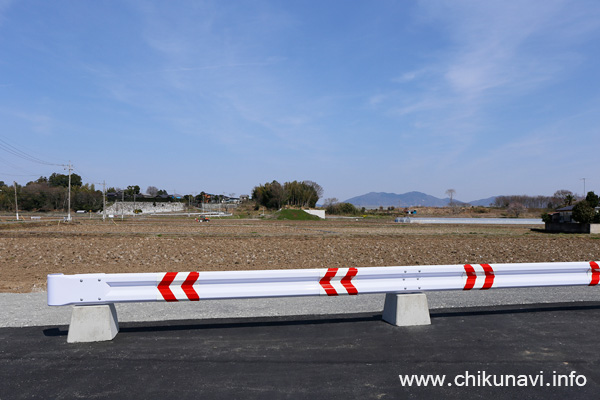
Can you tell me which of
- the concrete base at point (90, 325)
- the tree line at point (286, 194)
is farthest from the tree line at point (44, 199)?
the concrete base at point (90, 325)

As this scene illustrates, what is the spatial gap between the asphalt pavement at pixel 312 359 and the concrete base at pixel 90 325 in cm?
13

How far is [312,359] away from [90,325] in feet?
9.89

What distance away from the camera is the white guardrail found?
5.51 metres

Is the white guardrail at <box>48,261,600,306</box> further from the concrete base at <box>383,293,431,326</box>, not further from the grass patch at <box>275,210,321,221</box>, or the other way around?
the grass patch at <box>275,210,321,221</box>

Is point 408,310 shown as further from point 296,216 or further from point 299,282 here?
point 296,216

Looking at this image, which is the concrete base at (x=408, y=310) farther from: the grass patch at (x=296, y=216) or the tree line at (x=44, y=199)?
the tree line at (x=44, y=199)

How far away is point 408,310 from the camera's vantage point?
6.06 m

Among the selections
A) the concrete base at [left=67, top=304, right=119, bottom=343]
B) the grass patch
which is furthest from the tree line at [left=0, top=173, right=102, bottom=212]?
the concrete base at [left=67, top=304, right=119, bottom=343]

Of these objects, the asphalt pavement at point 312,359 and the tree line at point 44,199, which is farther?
the tree line at point 44,199

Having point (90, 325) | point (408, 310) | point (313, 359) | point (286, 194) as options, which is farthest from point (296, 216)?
point (313, 359)

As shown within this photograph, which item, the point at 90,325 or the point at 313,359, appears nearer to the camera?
the point at 313,359

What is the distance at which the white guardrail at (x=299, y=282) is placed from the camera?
5.51m

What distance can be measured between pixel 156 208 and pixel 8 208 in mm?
44539

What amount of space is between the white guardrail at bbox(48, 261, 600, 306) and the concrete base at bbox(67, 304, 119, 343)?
11 centimetres
